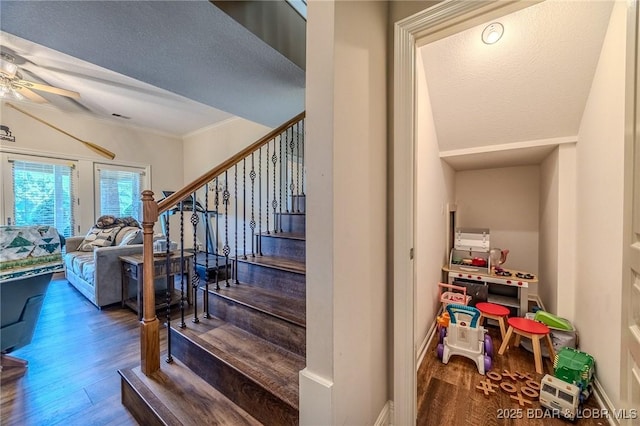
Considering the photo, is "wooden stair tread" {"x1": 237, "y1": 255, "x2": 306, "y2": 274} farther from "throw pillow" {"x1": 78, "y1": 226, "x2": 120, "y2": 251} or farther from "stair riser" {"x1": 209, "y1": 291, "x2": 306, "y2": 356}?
"throw pillow" {"x1": 78, "y1": 226, "x2": 120, "y2": 251}

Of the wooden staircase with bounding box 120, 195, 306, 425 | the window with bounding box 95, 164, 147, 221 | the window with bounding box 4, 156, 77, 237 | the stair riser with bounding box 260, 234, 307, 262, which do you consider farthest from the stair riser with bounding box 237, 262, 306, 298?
the window with bounding box 4, 156, 77, 237

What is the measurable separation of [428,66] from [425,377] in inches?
92.5

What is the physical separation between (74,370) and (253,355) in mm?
1543

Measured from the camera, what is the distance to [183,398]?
1.34 m

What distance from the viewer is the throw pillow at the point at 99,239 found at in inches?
149

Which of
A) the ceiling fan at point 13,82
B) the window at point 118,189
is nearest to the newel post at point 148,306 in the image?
the ceiling fan at point 13,82

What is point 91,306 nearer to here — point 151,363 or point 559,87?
point 151,363

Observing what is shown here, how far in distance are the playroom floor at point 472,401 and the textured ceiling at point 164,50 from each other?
2.72 metres

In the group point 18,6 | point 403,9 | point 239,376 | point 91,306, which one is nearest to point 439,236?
point 403,9

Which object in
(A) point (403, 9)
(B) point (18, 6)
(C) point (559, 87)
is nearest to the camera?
(A) point (403, 9)

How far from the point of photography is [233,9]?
5.42 ft

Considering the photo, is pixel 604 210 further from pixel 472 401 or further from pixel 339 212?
pixel 339 212

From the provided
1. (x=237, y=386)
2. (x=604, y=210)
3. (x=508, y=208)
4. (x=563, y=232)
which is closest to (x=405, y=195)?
(x=237, y=386)

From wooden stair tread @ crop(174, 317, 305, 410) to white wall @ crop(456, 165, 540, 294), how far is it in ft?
10.2
